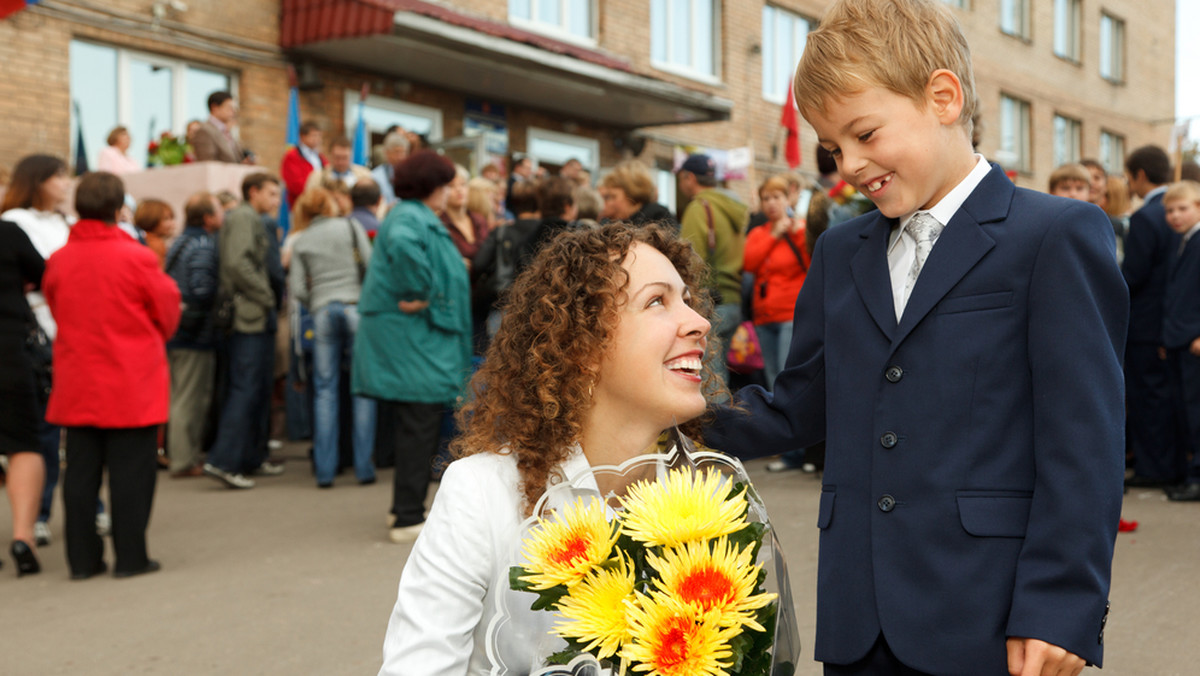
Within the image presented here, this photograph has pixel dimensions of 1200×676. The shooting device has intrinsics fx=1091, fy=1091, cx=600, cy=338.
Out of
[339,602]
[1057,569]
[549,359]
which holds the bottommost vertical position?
[339,602]

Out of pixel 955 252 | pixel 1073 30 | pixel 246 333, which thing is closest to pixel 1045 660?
pixel 955 252

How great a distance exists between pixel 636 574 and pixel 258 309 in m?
7.08

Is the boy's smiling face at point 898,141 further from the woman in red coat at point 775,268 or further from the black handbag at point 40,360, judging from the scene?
the woman in red coat at point 775,268

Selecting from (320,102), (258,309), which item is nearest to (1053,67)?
(320,102)

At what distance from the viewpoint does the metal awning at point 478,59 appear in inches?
485

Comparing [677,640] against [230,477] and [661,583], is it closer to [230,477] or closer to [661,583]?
[661,583]

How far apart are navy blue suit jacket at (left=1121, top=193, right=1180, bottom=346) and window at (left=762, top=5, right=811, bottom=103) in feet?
44.5

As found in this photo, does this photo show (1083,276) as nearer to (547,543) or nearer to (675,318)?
(675,318)

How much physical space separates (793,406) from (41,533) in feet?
18.5

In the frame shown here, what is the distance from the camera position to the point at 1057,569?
1786 mm

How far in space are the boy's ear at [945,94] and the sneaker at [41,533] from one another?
613cm

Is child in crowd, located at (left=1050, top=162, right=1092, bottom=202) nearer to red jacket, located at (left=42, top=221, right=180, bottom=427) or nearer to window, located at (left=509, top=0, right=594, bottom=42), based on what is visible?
red jacket, located at (left=42, top=221, right=180, bottom=427)

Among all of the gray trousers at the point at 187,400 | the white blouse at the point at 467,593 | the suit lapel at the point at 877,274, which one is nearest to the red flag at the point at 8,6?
the gray trousers at the point at 187,400

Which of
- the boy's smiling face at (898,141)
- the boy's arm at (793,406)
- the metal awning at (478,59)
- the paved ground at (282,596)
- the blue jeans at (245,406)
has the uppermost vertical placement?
the metal awning at (478,59)
